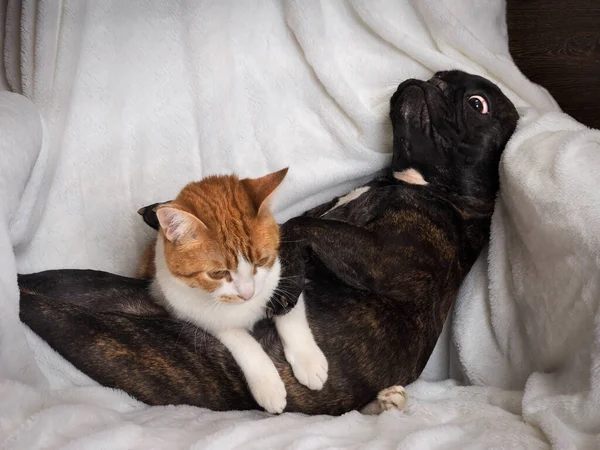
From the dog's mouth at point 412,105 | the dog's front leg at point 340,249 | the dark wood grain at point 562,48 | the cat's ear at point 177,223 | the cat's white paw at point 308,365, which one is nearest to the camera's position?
the cat's ear at point 177,223

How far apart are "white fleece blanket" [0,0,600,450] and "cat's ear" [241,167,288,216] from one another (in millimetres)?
529

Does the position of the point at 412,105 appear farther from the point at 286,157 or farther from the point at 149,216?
the point at 149,216

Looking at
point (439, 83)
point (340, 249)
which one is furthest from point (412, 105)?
point (340, 249)

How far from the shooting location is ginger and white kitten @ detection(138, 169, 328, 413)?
55.3 inches

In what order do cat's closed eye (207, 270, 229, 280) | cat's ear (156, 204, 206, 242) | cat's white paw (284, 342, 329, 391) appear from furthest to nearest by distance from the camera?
1. cat's white paw (284, 342, 329, 391)
2. cat's closed eye (207, 270, 229, 280)
3. cat's ear (156, 204, 206, 242)

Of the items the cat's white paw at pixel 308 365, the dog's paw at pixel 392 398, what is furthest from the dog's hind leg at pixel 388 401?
the cat's white paw at pixel 308 365

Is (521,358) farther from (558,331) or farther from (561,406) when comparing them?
(561,406)

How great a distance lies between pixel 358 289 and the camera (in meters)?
1.74

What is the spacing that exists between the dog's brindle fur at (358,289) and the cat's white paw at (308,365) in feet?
0.11

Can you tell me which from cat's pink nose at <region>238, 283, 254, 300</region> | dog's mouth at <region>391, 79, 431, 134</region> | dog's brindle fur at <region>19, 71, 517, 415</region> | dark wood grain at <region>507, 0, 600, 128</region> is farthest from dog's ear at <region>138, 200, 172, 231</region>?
dark wood grain at <region>507, 0, 600, 128</region>

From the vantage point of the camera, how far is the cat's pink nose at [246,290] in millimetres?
1413

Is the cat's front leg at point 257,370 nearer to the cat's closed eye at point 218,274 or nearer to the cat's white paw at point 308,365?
the cat's white paw at point 308,365

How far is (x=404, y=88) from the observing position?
1908 mm

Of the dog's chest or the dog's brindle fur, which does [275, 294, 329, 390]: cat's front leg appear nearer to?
the dog's brindle fur
